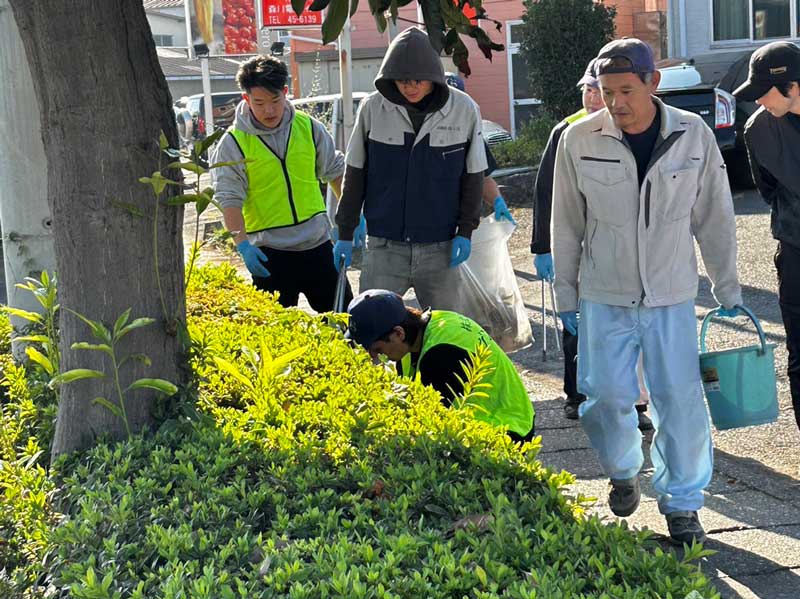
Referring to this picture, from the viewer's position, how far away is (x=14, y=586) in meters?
3.04

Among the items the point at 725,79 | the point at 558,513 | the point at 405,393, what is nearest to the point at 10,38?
the point at 405,393

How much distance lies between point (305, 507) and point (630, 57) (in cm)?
222

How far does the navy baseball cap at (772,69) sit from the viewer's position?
5.32 metres

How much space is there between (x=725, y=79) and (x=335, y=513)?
14025mm

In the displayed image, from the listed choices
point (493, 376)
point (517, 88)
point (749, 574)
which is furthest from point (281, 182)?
point (517, 88)

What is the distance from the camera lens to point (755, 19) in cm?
2070

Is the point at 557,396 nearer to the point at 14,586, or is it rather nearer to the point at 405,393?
the point at 405,393

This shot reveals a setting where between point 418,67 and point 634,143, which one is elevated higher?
point 418,67

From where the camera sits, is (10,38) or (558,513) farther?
(10,38)

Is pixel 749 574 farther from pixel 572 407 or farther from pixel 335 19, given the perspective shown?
pixel 335 19

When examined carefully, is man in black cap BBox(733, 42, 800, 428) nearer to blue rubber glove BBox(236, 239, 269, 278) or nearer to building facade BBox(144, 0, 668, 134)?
blue rubber glove BBox(236, 239, 269, 278)

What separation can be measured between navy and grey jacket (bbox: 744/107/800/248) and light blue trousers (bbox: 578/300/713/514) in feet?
3.16

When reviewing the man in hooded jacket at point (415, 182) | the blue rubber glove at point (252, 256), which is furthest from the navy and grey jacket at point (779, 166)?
the blue rubber glove at point (252, 256)

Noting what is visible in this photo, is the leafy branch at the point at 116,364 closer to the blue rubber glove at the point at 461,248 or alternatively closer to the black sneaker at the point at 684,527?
the black sneaker at the point at 684,527
